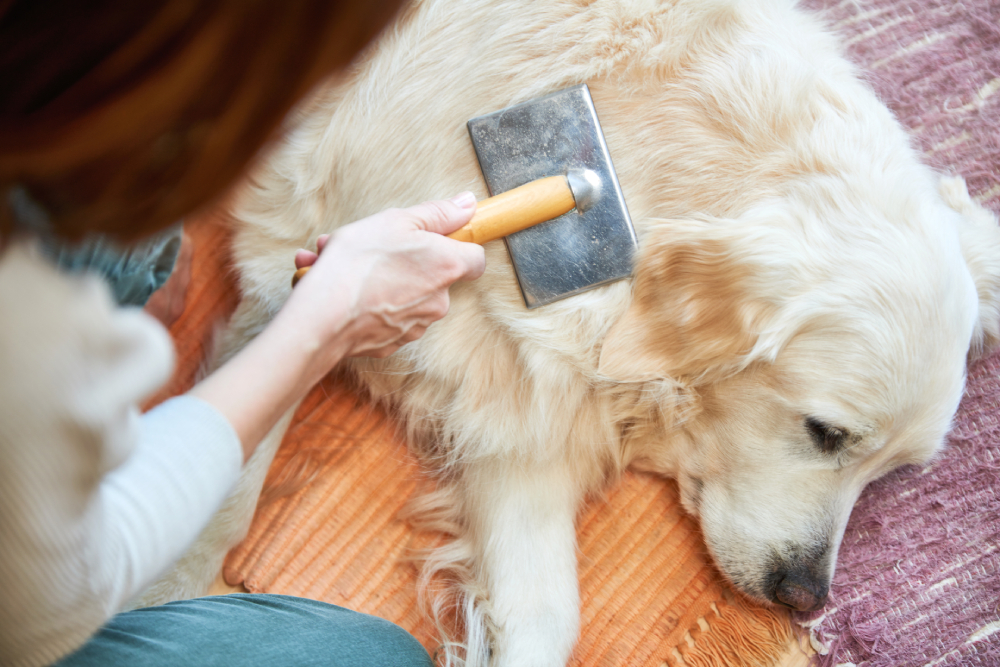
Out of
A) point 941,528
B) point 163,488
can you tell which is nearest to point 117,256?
point 163,488

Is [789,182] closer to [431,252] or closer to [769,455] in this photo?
[769,455]

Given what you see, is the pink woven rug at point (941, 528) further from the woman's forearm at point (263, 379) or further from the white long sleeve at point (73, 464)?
the white long sleeve at point (73, 464)

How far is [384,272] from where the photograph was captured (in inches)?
37.1

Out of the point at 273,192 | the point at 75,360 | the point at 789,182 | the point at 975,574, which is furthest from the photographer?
the point at 975,574

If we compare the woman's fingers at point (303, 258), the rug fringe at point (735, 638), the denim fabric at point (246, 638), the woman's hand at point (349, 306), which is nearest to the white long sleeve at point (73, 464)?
the woman's hand at point (349, 306)

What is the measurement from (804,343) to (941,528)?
0.69 metres

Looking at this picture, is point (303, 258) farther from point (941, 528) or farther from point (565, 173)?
point (941, 528)

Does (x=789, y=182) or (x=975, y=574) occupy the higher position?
(x=789, y=182)

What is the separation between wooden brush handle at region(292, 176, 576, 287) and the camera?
991 mm

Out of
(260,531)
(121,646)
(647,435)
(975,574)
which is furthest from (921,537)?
(121,646)

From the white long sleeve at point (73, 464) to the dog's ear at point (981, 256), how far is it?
1314mm

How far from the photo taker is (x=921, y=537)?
1.35m

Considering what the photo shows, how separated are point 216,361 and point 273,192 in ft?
1.20

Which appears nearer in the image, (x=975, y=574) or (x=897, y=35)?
(x=975, y=574)
